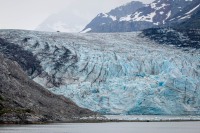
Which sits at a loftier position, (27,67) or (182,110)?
(27,67)

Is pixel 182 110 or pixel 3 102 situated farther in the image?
pixel 182 110

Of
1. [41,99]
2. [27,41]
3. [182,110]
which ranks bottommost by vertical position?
[182,110]

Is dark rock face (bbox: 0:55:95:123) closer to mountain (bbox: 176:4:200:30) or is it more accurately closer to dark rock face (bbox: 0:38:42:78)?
dark rock face (bbox: 0:38:42:78)

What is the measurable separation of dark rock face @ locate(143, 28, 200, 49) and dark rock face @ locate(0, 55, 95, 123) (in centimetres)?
3013

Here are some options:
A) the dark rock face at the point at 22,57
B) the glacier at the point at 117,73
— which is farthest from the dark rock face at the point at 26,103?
the dark rock face at the point at 22,57

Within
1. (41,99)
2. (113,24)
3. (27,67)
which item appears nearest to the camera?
(41,99)

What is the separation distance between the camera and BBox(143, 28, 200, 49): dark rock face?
80.6m

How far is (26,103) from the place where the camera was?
48.9m

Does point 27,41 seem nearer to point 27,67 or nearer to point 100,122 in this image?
point 27,67

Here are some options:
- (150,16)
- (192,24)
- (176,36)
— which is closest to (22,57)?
(176,36)

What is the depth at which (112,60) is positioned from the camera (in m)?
70.5

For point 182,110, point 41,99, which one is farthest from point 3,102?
point 182,110

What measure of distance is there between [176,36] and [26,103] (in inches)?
1660

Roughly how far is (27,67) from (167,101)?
21107mm
